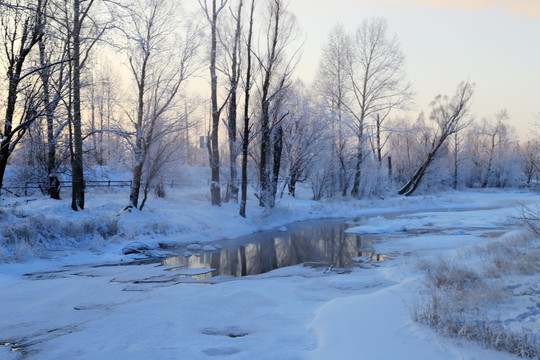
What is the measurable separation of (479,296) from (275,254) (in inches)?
287

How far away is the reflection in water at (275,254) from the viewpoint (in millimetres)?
9625

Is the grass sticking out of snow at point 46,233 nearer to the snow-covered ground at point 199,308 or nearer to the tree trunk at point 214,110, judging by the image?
the snow-covered ground at point 199,308

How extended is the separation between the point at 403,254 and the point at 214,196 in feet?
35.2

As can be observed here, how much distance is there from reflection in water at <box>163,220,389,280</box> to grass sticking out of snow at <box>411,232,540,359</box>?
3.37 meters

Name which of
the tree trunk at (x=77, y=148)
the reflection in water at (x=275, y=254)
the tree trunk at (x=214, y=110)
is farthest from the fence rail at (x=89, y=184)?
the reflection in water at (x=275, y=254)

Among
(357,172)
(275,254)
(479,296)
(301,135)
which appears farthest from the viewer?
(357,172)

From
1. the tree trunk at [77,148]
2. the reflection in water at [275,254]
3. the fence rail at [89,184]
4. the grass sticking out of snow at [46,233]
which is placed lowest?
the reflection in water at [275,254]

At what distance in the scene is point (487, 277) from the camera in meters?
6.15

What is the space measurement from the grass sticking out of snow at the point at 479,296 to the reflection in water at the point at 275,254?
337 cm

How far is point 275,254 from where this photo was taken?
1173 cm

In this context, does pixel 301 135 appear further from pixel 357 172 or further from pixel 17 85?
pixel 17 85

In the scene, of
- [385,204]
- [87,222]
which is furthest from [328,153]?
[87,222]

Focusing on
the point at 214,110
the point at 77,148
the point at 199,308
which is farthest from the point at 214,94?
the point at 199,308

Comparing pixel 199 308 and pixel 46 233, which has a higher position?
pixel 46 233
